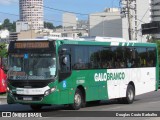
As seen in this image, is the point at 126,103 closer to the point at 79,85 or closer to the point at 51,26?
the point at 79,85

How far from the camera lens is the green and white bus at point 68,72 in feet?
58.7

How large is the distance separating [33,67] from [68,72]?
1.50 m

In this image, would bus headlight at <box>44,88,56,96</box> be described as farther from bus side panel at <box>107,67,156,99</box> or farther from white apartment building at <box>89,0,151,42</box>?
white apartment building at <box>89,0,151,42</box>

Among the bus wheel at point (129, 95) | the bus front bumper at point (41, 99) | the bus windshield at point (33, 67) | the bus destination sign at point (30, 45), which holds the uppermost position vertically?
the bus destination sign at point (30, 45)

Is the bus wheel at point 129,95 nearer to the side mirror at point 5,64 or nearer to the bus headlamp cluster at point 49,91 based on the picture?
the bus headlamp cluster at point 49,91

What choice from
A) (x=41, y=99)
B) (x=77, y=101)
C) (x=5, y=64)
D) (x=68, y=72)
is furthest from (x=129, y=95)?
(x=5, y=64)

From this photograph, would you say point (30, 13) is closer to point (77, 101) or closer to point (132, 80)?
point (132, 80)

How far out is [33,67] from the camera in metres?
18.0

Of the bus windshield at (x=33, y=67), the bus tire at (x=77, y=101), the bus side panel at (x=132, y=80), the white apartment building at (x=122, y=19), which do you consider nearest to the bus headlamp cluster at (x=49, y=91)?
the bus windshield at (x=33, y=67)

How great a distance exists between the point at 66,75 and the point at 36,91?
1.41 meters

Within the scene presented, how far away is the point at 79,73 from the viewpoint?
63.9 ft

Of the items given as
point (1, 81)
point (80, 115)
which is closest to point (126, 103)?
point (80, 115)

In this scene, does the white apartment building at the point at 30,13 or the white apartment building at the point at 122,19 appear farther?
the white apartment building at the point at 122,19

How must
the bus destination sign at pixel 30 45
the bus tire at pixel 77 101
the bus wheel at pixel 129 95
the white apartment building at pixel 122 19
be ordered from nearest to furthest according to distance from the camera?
the bus destination sign at pixel 30 45 → the bus tire at pixel 77 101 → the bus wheel at pixel 129 95 → the white apartment building at pixel 122 19
